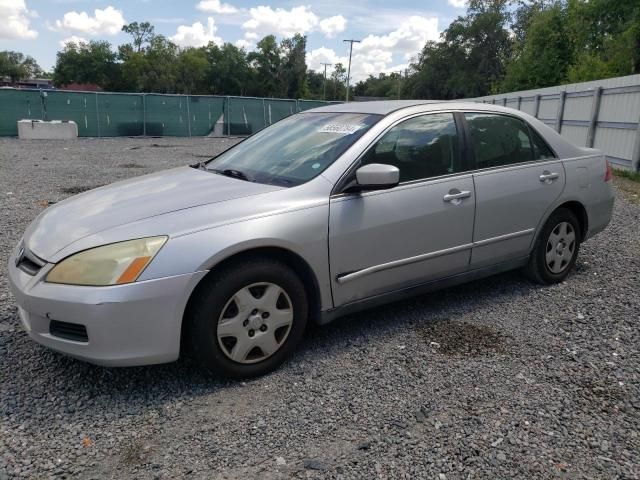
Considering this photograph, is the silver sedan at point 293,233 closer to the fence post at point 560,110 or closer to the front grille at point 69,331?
the front grille at point 69,331

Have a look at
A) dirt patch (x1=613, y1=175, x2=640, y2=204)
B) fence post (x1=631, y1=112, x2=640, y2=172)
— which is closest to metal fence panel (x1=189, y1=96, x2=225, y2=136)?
dirt patch (x1=613, y1=175, x2=640, y2=204)

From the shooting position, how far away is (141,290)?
252cm

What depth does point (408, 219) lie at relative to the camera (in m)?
3.37

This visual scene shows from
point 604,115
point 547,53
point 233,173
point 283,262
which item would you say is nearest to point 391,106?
point 233,173

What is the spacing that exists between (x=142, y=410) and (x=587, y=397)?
7.72 ft

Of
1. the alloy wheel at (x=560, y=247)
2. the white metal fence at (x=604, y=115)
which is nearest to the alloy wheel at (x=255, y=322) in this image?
the alloy wheel at (x=560, y=247)

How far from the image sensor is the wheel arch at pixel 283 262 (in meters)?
2.71

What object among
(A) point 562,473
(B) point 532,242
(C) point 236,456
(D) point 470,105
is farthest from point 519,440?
(D) point 470,105

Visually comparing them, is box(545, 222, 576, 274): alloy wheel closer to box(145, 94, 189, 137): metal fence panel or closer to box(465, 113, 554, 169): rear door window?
box(465, 113, 554, 169): rear door window

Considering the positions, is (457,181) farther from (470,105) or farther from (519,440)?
(519,440)

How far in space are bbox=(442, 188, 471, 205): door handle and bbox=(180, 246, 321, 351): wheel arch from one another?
3.76 ft

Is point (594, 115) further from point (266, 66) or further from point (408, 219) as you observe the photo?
point (266, 66)

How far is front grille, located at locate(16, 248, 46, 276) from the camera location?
106 inches

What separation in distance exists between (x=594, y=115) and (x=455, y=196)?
11.4 meters
